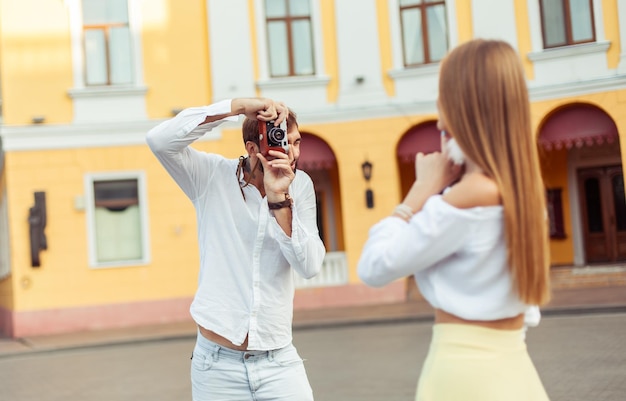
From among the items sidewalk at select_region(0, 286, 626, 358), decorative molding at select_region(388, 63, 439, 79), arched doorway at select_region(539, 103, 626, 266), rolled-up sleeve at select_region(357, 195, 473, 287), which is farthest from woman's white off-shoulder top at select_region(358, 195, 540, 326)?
arched doorway at select_region(539, 103, 626, 266)

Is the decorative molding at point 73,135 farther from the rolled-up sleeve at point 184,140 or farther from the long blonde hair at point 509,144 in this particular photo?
the long blonde hair at point 509,144

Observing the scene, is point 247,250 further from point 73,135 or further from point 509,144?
point 73,135

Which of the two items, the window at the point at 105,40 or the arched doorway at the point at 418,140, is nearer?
the window at the point at 105,40

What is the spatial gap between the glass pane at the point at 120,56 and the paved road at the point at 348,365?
666 cm

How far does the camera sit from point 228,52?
2145cm

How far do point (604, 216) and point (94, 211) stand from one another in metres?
12.5

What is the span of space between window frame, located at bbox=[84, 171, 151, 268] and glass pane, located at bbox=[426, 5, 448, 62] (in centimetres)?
695

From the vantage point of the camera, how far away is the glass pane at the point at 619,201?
950 inches

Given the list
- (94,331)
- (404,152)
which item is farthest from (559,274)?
(94,331)

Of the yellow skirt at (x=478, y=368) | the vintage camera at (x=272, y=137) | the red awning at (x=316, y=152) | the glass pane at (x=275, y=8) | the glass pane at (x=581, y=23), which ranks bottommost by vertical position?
the yellow skirt at (x=478, y=368)

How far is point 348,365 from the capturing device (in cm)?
1183

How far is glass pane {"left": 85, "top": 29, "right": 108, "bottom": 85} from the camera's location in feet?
69.1

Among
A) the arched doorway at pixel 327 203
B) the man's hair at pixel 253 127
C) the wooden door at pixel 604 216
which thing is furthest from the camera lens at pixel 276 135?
the wooden door at pixel 604 216

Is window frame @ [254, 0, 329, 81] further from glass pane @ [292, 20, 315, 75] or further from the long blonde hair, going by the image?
the long blonde hair
